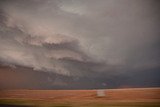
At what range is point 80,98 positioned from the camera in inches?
138

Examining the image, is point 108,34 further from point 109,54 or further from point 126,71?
point 126,71

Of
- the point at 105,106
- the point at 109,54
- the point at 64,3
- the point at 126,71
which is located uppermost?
the point at 64,3

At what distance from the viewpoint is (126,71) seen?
3.47 m

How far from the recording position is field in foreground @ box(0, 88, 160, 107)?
3.37 metres

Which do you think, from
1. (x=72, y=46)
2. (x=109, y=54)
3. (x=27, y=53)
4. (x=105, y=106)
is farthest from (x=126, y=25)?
(x=27, y=53)

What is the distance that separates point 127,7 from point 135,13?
123 millimetres

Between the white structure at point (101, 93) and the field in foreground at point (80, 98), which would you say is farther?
the white structure at point (101, 93)

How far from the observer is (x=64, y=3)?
373cm

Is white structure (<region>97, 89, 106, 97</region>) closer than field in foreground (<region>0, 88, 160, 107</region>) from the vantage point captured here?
No

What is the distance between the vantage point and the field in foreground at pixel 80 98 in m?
3.37

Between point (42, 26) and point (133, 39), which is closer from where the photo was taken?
point (133, 39)

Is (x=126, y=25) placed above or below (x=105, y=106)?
above

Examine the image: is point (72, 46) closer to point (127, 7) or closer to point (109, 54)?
point (109, 54)

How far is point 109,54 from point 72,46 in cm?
48
